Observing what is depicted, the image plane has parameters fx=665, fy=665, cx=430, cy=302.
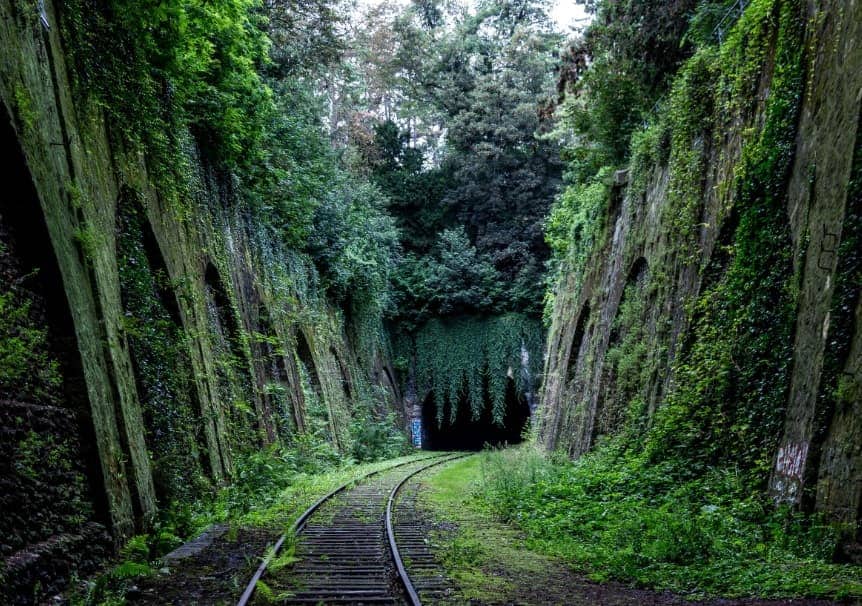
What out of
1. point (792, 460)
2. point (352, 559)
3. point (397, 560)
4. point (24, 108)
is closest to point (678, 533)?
point (792, 460)

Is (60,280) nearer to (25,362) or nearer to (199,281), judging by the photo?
(25,362)

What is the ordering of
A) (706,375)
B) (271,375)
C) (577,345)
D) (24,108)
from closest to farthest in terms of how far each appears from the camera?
(24,108), (706,375), (271,375), (577,345)

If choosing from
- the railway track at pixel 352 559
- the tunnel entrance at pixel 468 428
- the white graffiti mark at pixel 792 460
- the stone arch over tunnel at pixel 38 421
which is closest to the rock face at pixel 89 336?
the stone arch over tunnel at pixel 38 421

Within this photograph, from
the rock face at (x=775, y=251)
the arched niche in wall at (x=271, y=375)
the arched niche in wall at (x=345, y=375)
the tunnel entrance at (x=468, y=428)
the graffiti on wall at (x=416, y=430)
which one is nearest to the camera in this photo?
the rock face at (x=775, y=251)

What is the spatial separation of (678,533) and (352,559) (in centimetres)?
359

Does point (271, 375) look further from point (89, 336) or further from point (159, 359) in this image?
point (89, 336)

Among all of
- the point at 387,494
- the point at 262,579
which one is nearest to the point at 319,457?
the point at 387,494

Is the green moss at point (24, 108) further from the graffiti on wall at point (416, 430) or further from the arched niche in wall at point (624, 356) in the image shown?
the graffiti on wall at point (416, 430)

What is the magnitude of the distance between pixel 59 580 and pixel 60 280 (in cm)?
287

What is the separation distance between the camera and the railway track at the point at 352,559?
6.02 m

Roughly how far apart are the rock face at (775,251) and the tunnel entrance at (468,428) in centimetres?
1803

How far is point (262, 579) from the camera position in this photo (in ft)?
21.1

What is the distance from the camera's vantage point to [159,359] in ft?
32.0

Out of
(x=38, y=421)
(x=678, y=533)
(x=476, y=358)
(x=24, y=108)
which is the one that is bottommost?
(x=678, y=533)
